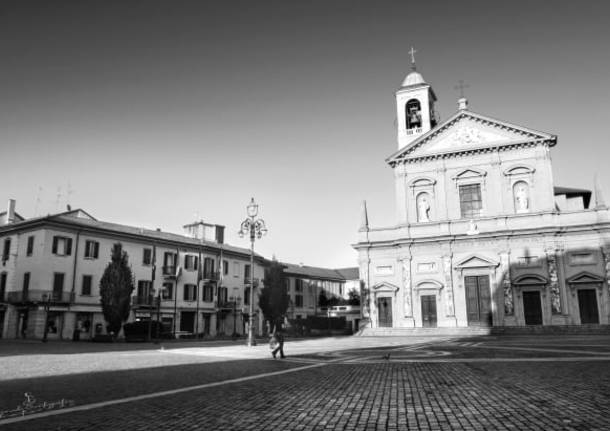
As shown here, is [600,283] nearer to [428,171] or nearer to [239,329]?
[428,171]

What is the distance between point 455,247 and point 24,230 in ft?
115

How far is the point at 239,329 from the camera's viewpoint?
179 feet

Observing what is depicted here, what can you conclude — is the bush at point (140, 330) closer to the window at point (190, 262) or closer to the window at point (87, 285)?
the window at point (87, 285)

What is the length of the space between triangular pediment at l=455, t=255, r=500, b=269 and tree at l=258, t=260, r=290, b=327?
20.1 meters

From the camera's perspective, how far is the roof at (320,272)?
6750 centimetres

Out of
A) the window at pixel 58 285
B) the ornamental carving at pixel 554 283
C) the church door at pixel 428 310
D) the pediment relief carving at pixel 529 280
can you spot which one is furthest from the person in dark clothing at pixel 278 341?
the window at pixel 58 285

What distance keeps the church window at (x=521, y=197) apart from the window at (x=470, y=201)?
274 centimetres

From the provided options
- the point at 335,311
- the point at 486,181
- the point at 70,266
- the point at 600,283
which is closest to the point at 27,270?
the point at 70,266

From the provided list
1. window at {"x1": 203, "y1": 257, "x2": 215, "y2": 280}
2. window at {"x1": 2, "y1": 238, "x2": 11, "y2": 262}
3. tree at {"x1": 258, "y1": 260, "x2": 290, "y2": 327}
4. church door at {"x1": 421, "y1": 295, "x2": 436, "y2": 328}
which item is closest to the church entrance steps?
church door at {"x1": 421, "y1": 295, "x2": 436, "y2": 328}

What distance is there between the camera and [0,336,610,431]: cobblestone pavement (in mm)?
6520

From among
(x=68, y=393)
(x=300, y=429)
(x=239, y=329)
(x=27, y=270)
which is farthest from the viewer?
(x=239, y=329)

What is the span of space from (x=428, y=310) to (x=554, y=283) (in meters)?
9.53

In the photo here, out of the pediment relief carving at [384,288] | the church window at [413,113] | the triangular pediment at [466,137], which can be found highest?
the church window at [413,113]

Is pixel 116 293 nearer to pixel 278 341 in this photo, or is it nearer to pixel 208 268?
pixel 208 268
